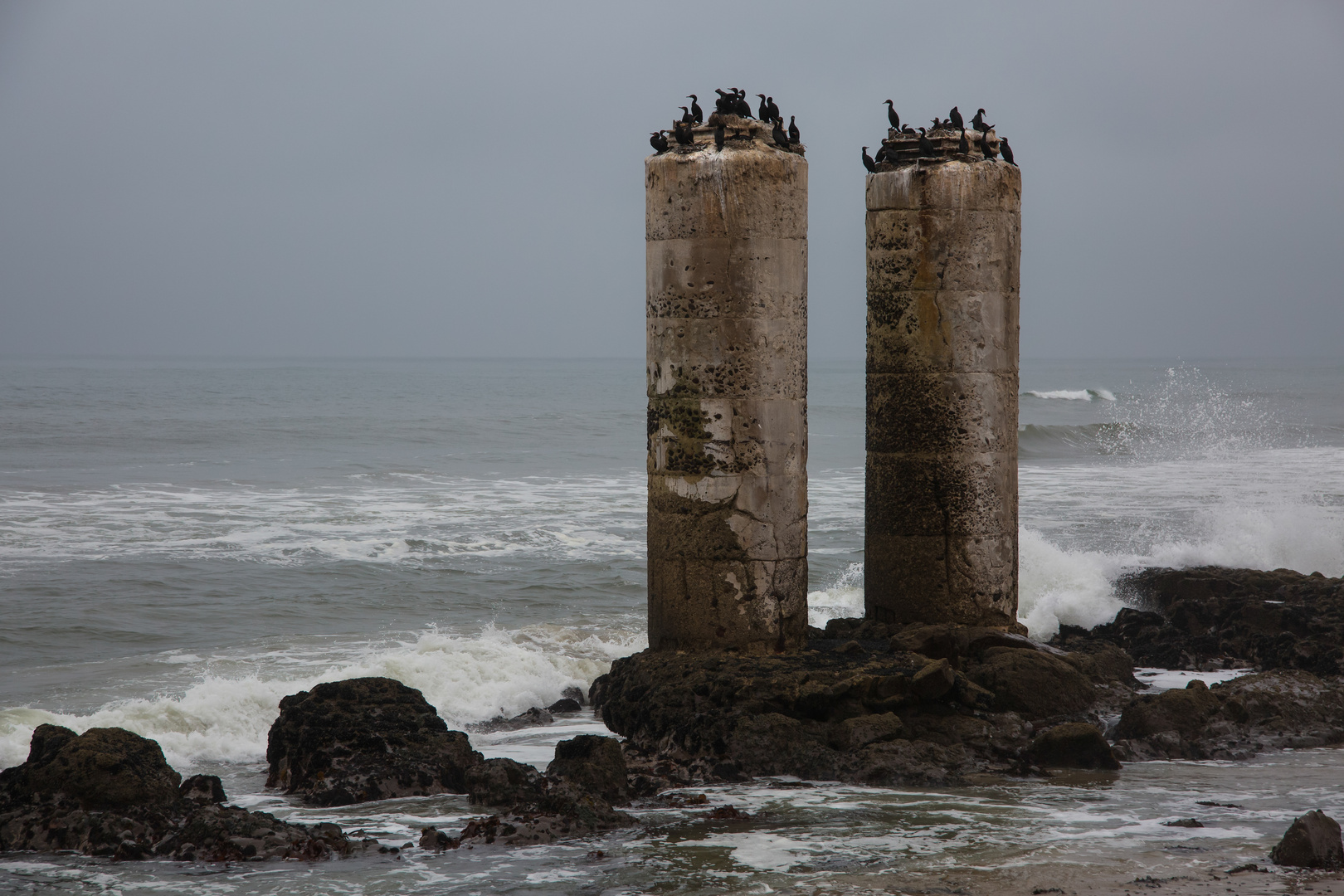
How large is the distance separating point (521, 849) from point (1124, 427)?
135ft

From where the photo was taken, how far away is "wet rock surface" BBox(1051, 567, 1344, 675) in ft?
33.8

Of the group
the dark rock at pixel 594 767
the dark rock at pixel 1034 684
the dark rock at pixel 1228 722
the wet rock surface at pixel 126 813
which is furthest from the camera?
the dark rock at pixel 1034 684

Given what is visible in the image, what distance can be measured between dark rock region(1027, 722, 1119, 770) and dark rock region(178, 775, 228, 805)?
4.59 metres

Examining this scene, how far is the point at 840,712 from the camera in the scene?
803 cm

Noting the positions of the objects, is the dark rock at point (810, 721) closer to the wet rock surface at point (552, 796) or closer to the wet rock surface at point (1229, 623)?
the wet rock surface at point (552, 796)

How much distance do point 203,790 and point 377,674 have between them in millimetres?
3550

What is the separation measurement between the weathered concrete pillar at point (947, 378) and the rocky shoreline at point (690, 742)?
1.67ft

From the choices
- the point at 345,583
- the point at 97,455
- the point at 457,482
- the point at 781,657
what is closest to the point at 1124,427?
the point at 457,482

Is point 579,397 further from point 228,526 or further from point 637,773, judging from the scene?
point 637,773

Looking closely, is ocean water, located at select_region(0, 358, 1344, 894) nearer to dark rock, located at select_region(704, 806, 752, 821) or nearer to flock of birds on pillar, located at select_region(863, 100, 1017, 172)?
dark rock, located at select_region(704, 806, 752, 821)

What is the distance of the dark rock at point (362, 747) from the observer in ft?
24.6

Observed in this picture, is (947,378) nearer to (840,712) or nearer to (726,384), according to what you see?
(726,384)

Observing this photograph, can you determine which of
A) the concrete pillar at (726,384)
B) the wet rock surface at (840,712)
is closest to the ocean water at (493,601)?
the wet rock surface at (840,712)

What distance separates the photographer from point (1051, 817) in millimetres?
6660
